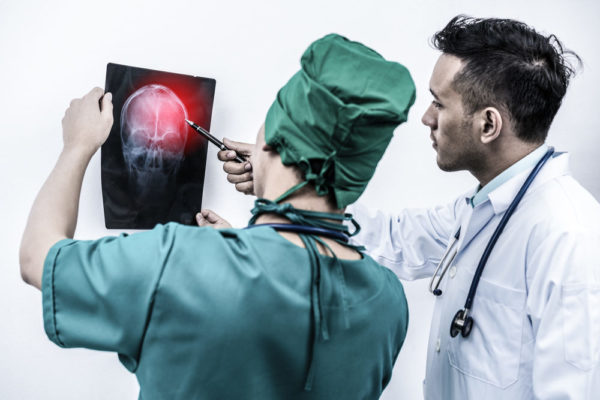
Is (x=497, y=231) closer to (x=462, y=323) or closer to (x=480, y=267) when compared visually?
(x=480, y=267)

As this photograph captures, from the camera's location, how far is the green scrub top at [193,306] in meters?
0.65

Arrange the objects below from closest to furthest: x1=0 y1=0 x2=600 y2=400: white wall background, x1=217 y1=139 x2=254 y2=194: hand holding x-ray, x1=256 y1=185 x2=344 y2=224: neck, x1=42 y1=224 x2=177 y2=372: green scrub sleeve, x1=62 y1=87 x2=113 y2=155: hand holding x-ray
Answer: x1=42 y1=224 x2=177 y2=372: green scrub sleeve, x1=256 y1=185 x2=344 y2=224: neck, x1=62 y1=87 x2=113 y2=155: hand holding x-ray, x1=0 y1=0 x2=600 y2=400: white wall background, x1=217 y1=139 x2=254 y2=194: hand holding x-ray

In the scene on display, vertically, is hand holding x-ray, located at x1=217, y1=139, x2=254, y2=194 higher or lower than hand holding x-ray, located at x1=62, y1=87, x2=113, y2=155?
lower

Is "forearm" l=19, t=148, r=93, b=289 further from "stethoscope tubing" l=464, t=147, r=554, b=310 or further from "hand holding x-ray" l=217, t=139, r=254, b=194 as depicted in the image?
"stethoscope tubing" l=464, t=147, r=554, b=310

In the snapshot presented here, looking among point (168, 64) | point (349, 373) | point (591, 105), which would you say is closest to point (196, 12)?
point (168, 64)

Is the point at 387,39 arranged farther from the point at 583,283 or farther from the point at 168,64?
the point at 583,283

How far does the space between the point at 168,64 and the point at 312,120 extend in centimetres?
51

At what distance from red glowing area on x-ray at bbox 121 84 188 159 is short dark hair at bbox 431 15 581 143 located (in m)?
0.62

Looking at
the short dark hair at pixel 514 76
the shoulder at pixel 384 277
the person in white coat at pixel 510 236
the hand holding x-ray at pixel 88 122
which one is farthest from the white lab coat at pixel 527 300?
the hand holding x-ray at pixel 88 122

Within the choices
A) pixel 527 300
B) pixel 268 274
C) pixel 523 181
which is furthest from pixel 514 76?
pixel 268 274

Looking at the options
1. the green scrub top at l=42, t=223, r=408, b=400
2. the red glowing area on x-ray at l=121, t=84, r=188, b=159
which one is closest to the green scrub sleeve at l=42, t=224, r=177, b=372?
the green scrub top at l=42, t=223, r=408, b=400

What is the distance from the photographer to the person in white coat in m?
0.94

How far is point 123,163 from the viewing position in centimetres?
106

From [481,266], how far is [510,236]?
9 cm
